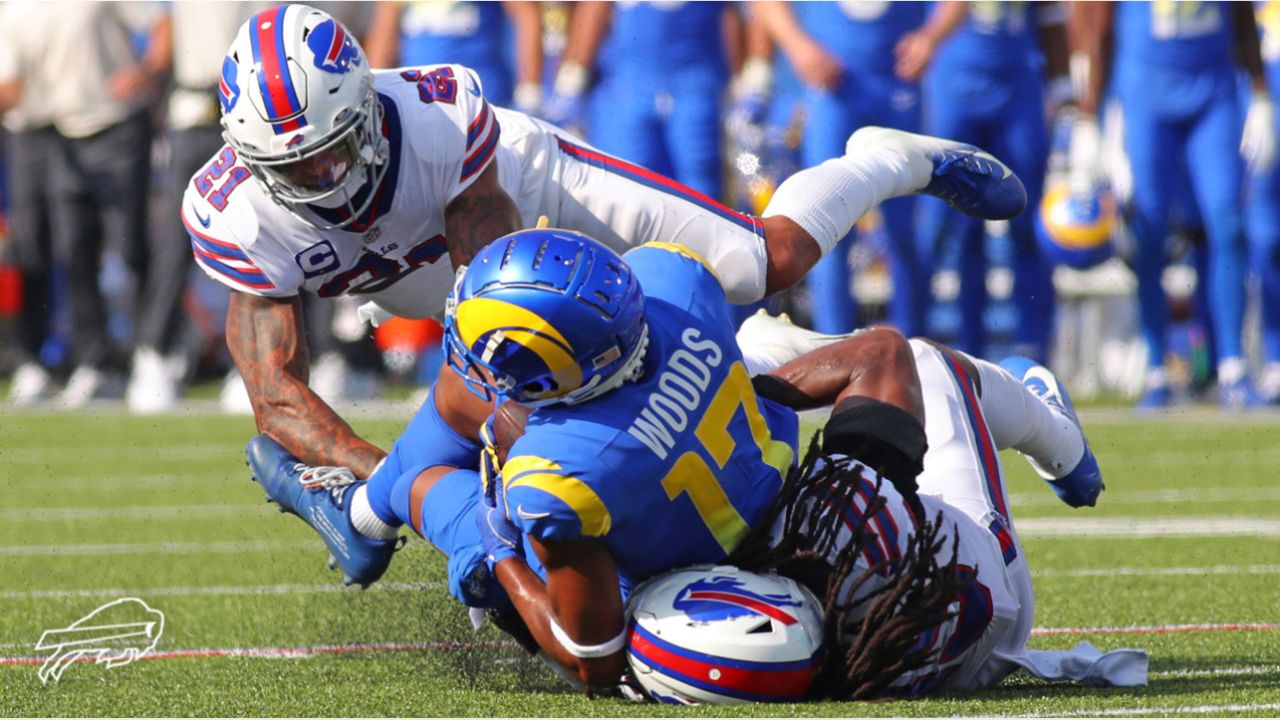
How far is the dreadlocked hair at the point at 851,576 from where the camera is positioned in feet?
12.7

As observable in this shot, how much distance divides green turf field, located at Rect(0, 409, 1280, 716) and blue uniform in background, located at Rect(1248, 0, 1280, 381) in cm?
148

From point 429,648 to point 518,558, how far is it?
0.99 metres

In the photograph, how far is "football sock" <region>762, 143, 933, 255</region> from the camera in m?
5.33

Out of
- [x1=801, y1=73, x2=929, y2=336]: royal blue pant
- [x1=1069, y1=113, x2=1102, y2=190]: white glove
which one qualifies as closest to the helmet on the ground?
[x1=1069, y1=113, x2=1102, y2=190]: white glove

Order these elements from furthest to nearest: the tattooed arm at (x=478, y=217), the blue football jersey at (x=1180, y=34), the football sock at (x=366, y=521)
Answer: the blue football jersey at (x=1180, y=34)
the tattooed arm at (x=478, y=217)
the football sock at (x=366, y=521)

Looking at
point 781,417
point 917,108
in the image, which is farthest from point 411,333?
point 781,417

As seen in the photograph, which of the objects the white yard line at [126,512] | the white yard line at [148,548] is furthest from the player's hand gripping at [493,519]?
the white yard line at [126,512]

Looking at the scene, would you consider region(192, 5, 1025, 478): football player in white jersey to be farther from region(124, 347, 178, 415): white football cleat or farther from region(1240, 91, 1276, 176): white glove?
region(124, 347, 178, 415): white football cleat

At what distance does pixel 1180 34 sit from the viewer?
10.5 metres

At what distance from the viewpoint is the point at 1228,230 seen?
10.7m

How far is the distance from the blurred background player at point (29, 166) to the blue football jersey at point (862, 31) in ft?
15.3

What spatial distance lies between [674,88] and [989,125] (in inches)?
68.0

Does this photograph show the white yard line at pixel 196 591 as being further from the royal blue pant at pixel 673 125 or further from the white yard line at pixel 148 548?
the royal blue pant at pixel 673 125

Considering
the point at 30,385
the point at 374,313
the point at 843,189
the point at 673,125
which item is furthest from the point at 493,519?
the point at 30,385
